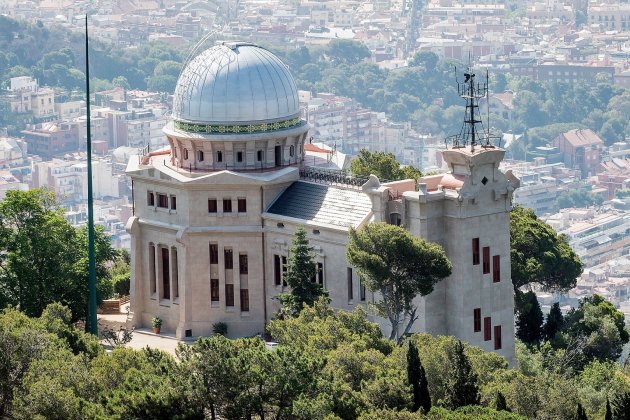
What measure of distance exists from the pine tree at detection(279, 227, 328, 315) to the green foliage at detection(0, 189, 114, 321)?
7.65 meters

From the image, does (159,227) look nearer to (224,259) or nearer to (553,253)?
(224,259)

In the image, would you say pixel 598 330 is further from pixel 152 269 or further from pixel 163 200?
pixel 163 200

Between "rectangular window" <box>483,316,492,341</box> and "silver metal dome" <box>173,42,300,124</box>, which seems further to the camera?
"silver metal dome" <box>173,42,300,124</box>

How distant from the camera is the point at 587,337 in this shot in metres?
68.4

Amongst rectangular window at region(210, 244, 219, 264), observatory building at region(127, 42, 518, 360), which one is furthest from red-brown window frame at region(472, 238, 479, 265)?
rectangular window at region(210, 244, 219, 264)

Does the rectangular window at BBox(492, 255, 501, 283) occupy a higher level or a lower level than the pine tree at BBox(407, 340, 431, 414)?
higher

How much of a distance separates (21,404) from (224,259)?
732 inches

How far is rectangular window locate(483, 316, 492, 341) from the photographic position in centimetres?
6175

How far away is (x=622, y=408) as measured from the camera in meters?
48.9

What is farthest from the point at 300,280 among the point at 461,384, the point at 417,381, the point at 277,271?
the point at 417,381

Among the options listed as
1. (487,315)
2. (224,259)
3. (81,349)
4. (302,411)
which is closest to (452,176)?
(487,315)

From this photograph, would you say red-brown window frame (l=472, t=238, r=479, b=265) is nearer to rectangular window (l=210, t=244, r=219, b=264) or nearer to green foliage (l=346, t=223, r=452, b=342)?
green foliage (l=346, t=223, r=452, b=342)

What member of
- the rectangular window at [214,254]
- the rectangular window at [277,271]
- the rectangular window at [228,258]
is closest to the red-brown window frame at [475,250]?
the rectangular window at [277,271]

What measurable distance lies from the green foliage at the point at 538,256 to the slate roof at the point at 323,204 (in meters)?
8.14
